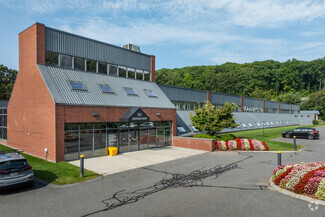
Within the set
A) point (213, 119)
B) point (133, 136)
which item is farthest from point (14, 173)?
point (213, 119)

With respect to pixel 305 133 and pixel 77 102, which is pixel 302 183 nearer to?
pixel 77 102

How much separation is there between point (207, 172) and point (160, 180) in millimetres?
3217

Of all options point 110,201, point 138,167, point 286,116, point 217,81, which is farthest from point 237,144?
point 217,81

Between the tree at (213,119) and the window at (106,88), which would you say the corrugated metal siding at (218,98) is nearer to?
the tree at (213,119)

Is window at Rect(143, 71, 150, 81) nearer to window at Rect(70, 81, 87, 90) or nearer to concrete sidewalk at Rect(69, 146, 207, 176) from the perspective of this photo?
window at Rect(70, 81, 87, 90)

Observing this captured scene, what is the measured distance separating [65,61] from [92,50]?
3.04m

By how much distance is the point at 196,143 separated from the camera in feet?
76.0

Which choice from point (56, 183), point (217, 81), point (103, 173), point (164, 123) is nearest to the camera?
point (56, 183)

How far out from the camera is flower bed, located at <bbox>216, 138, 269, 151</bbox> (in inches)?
864

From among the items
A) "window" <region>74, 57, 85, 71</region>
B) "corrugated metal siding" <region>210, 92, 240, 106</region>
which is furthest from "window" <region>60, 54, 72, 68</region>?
"corrugated metal siding" <region>210, 92, 240, 106</region>

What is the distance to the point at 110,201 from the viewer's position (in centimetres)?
921

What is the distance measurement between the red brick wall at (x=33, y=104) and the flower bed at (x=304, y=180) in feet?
46.9

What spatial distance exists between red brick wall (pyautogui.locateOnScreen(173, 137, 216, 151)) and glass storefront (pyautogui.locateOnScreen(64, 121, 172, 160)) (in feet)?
3.73

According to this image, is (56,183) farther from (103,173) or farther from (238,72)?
(238,72)
